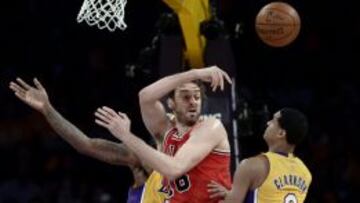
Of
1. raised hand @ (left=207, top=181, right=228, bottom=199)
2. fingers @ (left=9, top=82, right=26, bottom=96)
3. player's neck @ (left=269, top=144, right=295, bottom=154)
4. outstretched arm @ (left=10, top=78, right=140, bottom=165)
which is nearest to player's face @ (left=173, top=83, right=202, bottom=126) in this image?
raised hand @ (left=207, top=181, right=228, bottom=199)

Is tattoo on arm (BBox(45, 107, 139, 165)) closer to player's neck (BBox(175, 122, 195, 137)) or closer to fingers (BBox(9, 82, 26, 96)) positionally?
fingers (BBox(9, 82, 26, 96))

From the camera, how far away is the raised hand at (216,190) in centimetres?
496

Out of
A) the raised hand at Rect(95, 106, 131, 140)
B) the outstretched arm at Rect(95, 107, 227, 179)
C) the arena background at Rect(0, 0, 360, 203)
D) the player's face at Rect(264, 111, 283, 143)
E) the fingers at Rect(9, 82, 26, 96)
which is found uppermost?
the fingers at Rect(9, 82, 26, 96)

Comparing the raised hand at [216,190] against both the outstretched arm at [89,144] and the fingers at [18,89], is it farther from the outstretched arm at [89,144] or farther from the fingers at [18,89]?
the fingers at [18,89]

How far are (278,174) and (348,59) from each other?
20.1ft

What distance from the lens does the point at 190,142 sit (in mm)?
4828

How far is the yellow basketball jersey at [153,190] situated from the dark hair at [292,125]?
82 cm

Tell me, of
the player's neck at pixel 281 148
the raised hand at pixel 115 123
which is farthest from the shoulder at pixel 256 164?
the raised hand at pixel 115 123

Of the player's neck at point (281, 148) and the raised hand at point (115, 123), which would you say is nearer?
the raised hand at point (115, 123)

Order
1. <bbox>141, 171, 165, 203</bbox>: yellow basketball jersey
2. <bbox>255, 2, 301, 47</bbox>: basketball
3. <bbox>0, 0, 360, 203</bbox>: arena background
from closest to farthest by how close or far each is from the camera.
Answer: <bbox>141, 171, 165, 203</bbox>: yellow basketball jersey → <bbox>255, 2, 301, 47</bbox>: basketball → <bbox>0, 0, 360, 203</bbox>: arena background

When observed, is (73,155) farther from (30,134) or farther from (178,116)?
(178,116)

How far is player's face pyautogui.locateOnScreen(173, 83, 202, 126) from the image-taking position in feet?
16.3

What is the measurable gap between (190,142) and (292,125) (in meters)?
0.58

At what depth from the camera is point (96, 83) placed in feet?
34.1
